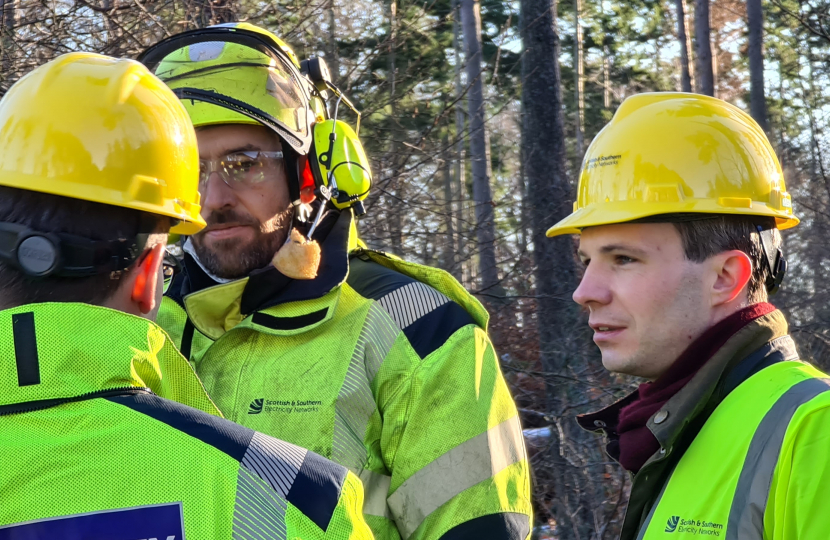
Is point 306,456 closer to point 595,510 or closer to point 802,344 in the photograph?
point 595,510

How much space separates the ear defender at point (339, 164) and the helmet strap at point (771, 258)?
4.56 ft

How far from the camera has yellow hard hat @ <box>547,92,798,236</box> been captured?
223 cm

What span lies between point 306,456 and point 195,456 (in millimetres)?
221

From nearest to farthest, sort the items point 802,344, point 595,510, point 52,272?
point 52,272 → point 595,510 → point 802,344

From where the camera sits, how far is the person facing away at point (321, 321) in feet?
7.91

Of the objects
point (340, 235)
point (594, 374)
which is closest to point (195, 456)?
point (340, 235)

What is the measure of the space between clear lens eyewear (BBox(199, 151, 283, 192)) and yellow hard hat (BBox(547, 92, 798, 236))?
3.85 feet

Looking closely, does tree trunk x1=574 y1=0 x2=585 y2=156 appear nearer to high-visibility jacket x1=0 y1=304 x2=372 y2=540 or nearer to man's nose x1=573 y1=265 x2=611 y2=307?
man's nose x1=573 y1=265 x2=611 y2=307

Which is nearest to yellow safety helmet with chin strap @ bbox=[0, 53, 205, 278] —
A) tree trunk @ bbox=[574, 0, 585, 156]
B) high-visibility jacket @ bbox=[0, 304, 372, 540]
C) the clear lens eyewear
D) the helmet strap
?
high-visibility jacket @ bbox=[0, 304, 372, 540]

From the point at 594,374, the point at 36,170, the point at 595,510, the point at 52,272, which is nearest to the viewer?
the point at 52,272

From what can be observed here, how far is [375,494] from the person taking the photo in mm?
2420

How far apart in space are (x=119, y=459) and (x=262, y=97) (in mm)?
1840

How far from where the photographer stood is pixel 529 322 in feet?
33.9

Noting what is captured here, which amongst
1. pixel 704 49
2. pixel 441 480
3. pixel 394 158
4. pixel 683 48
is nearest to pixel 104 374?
pixel 441 480
